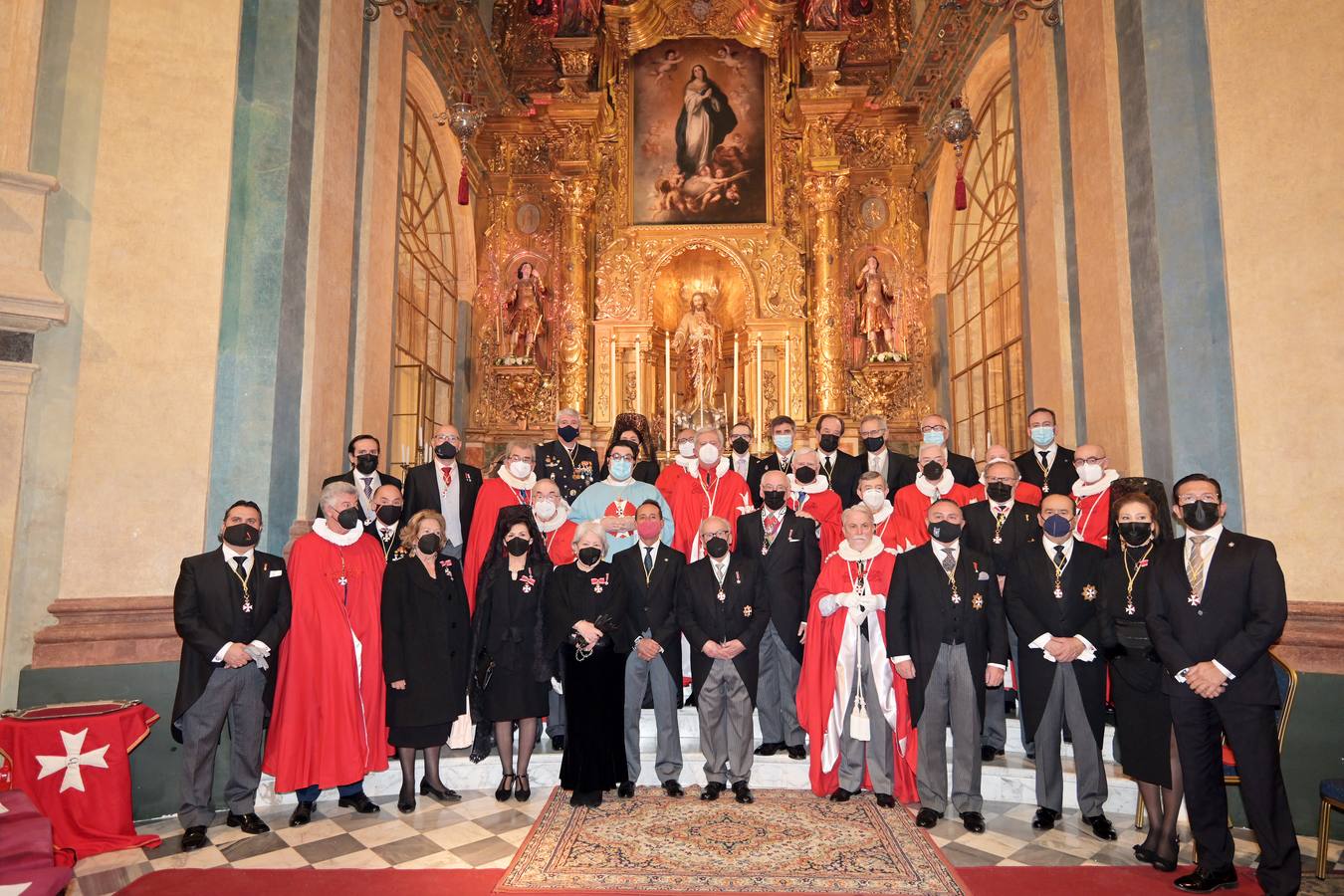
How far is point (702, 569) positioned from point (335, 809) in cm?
264

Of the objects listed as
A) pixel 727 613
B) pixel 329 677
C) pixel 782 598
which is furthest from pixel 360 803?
pixel 782 598

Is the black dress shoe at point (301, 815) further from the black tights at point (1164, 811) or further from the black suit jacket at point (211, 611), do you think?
the black tights at point (1164, 811)

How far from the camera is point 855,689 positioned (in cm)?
498

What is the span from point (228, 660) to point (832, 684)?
11.4ft

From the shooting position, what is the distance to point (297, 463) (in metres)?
5.88

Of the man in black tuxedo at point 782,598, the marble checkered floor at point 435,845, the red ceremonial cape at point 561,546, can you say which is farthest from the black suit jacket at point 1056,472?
the red ceremonial cape at point 561,546

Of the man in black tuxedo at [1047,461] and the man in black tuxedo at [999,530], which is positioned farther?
the man in black tuxedo at [1047,461]

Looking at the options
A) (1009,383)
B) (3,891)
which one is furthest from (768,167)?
(3,891)

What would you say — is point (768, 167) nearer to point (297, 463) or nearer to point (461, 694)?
point (297, 463)

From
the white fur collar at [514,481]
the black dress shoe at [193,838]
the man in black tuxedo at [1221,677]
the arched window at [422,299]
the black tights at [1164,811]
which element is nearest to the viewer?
the man in black tuxedo at [1221,677]

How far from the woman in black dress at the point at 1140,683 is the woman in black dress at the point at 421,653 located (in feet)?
12.1

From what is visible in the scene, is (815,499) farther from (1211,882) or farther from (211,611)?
(211,611)

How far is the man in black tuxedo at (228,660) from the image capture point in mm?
4625

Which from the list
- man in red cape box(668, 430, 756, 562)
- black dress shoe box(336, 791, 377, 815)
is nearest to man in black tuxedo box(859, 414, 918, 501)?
man in red cape box(668, 430, 756, 562)
